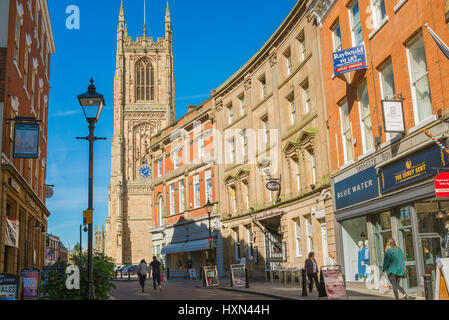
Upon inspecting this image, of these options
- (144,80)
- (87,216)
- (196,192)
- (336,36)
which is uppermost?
(144,80)

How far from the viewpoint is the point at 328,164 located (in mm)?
22109

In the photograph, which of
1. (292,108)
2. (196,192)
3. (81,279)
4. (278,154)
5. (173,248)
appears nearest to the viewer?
(81,279)

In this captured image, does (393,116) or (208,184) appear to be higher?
(208,184)

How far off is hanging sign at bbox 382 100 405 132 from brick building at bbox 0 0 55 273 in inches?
524

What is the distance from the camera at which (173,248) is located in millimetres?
43812

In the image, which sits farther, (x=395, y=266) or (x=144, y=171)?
(x=144, y=171)

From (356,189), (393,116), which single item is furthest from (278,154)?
(393,116)

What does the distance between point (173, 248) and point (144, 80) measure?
63663mm

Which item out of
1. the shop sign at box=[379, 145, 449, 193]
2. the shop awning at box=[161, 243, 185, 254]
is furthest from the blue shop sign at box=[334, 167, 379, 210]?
the shop awning at box=[161, 243, 185, 254]

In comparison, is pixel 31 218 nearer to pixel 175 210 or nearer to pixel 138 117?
pixel 175 210

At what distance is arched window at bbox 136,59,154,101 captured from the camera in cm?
10025

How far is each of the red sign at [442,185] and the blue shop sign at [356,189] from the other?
17.7ft

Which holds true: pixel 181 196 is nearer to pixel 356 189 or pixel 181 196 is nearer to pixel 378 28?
pixel 356 189

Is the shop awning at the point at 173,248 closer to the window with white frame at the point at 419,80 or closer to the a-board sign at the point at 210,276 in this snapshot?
the a-board sign at the point at 210,276
